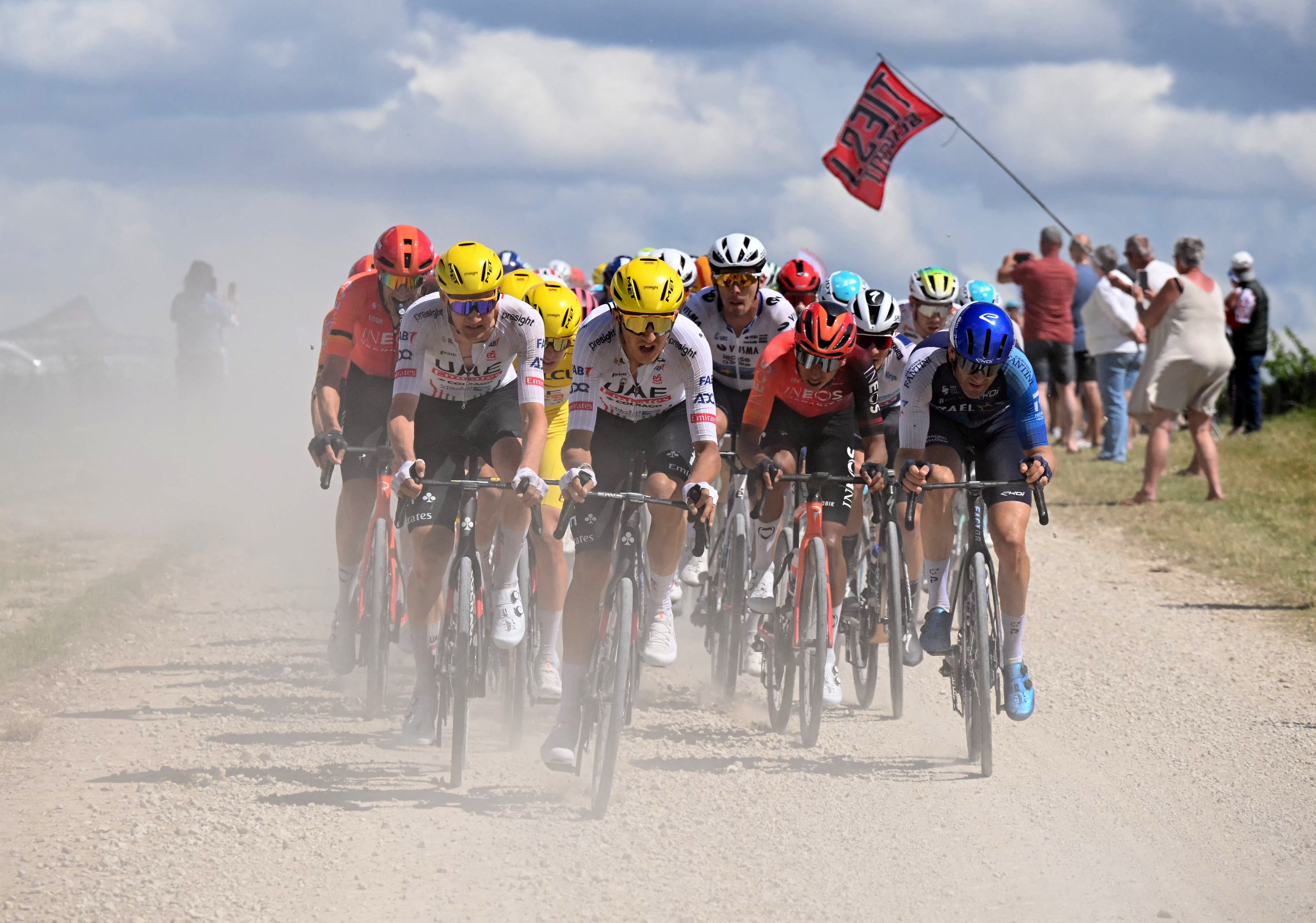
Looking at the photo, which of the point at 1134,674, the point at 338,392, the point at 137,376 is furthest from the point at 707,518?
the point at 137,376

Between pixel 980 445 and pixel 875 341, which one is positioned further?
pixel 875 341

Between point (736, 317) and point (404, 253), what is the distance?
2082 millimetres

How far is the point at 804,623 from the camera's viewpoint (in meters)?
7.45

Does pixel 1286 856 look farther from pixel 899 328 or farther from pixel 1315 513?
pixel 1315 513

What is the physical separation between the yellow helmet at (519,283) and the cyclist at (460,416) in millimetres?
648

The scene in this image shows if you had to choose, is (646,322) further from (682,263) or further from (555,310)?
(682,263)

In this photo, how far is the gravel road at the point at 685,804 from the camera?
203 inches

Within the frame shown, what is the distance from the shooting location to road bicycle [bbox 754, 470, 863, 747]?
23.9 ft

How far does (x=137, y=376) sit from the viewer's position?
3044 centimetres

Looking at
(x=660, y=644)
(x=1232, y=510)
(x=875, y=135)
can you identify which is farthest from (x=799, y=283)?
(x=875, y=135)

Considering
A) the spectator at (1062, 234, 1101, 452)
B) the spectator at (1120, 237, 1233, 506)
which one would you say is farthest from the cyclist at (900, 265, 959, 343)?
the spectator at (1062, 234, 1101, 452)

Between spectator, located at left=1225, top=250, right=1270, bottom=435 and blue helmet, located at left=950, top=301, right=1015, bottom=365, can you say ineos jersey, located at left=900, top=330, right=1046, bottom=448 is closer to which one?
blue helmet, located at left=950, top=301, right=1015, bottom=365

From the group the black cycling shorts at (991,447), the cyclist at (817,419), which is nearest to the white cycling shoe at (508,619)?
the cyclist at (817,419)

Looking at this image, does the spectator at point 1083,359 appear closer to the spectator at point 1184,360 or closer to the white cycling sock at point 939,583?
the spectator at point 1184,360
